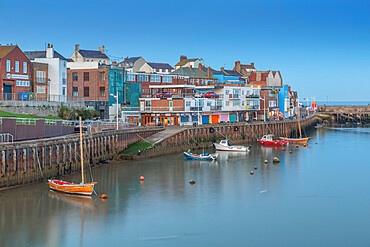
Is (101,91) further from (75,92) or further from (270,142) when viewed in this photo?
(270,142)

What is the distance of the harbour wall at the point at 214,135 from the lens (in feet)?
264

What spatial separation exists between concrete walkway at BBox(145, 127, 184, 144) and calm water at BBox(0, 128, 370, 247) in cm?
1241

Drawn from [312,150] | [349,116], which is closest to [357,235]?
[312,150]

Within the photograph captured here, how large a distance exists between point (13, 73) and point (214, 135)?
39.4 metres

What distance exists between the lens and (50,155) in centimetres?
5416

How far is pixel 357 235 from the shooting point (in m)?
38.5

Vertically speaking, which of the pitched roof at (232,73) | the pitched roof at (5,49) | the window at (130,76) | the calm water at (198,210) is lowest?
the calm water at (198,210)

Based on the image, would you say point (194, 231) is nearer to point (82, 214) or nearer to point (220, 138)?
point (82, 214)

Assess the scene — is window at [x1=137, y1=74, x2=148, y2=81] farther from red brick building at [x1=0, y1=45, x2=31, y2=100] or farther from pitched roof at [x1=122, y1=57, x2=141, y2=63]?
pitched roof at [x1=122, y1=57, x2=141, y2=63]

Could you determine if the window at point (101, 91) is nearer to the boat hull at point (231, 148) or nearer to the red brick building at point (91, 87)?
the red brick building at point (91, 87)

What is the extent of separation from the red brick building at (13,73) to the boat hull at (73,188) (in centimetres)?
3634

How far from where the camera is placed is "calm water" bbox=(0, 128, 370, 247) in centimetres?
3712

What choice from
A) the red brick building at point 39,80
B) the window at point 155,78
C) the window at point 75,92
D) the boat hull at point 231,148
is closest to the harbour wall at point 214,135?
the boat hull at point 231,148

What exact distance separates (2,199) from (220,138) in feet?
192
